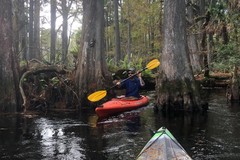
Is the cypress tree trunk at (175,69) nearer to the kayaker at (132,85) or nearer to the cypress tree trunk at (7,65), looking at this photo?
the kayaker at (132,85)

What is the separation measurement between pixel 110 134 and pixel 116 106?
227cm

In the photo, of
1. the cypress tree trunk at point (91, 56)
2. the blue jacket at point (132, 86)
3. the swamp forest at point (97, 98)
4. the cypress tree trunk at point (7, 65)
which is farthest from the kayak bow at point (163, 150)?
the cypress tree trunk at point (7, 65)

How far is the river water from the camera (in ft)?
23.0

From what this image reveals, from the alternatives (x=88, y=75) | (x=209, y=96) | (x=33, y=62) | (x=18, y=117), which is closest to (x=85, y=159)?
(x=18, y=117)

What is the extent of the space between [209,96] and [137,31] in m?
20.4

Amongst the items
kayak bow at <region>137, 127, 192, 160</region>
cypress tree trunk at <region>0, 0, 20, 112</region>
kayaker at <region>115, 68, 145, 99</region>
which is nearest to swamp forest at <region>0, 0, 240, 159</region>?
cypress tree trunk at <region>0, 0, 20, 112</region>

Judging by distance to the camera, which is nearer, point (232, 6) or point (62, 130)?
point (62, 130)

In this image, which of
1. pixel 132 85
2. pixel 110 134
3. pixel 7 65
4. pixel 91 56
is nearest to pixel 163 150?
pixel 110 134

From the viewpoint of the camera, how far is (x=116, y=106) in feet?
36.4

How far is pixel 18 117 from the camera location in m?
11.6

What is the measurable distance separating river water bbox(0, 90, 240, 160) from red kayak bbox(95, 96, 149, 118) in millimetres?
265

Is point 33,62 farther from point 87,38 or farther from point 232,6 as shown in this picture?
point 232,6

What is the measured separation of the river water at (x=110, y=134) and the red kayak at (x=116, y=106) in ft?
0.87

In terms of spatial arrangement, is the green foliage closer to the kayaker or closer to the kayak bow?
the kayaker
